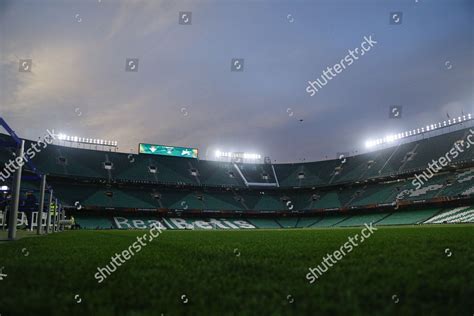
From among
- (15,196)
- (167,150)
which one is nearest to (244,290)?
(15,196)

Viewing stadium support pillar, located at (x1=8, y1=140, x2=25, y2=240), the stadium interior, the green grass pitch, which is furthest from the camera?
the stadium interior

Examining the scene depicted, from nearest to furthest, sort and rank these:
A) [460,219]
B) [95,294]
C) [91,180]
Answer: [95,294]
[460,219]
[91,180]

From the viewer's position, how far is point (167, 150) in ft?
220

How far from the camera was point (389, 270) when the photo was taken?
3.82 metres

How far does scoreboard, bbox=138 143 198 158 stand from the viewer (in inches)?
2575

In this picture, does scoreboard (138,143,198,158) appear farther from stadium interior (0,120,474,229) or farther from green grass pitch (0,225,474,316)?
green grass pitch (0,225,474,316)

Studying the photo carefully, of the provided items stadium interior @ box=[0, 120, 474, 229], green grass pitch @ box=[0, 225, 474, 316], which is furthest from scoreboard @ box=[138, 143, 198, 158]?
green grass pitch @ box=[0, 225, 474, 316]

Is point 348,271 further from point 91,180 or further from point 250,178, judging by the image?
point 250,178

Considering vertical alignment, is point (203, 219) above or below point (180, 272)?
above

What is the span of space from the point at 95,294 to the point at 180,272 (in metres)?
1.34

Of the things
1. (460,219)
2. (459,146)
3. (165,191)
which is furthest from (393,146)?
(165,191)

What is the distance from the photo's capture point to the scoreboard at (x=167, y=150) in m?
65.4

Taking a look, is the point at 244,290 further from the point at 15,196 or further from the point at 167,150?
the point at 167,150

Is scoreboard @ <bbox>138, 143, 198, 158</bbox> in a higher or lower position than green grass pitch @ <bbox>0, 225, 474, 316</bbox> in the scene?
higher
